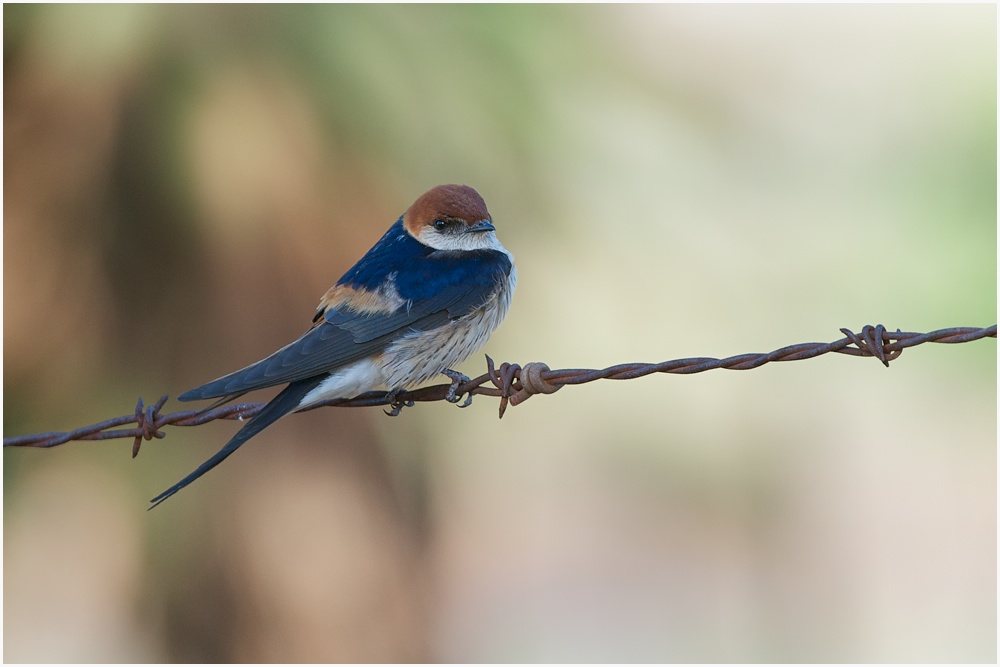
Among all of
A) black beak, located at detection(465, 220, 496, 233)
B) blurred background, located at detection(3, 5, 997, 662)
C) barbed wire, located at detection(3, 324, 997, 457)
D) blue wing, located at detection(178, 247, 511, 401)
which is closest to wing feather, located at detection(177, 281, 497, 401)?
blue wing, located at detection(178, 247, 511, 401)

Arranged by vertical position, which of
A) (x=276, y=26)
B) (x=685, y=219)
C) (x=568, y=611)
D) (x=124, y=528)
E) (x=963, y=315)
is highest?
(x=276, y=26)

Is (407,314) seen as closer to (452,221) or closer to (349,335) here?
(349,335)

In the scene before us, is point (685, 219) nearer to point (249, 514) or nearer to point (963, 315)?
point (963, 315)

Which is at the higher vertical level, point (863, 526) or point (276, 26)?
point (276, 26)

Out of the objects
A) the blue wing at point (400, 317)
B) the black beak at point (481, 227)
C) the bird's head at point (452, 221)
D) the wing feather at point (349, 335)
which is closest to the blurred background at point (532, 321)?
the bird's head at point (452, 221)

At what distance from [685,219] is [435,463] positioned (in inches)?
107

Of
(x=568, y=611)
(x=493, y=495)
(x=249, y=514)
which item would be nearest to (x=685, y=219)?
(x=493, y=495)

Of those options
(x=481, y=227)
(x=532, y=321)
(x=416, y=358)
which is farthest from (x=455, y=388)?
(x=532, y=321)

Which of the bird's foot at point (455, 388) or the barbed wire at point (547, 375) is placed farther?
the bird's foot at point (455, 388)

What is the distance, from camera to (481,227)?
4059 millimetres

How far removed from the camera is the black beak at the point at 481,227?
404 cm

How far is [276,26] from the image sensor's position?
6.13 meters

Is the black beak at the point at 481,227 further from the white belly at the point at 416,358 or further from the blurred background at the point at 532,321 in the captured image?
the blurred background at the point at 532,321

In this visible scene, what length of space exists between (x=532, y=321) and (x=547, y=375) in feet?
13.2
